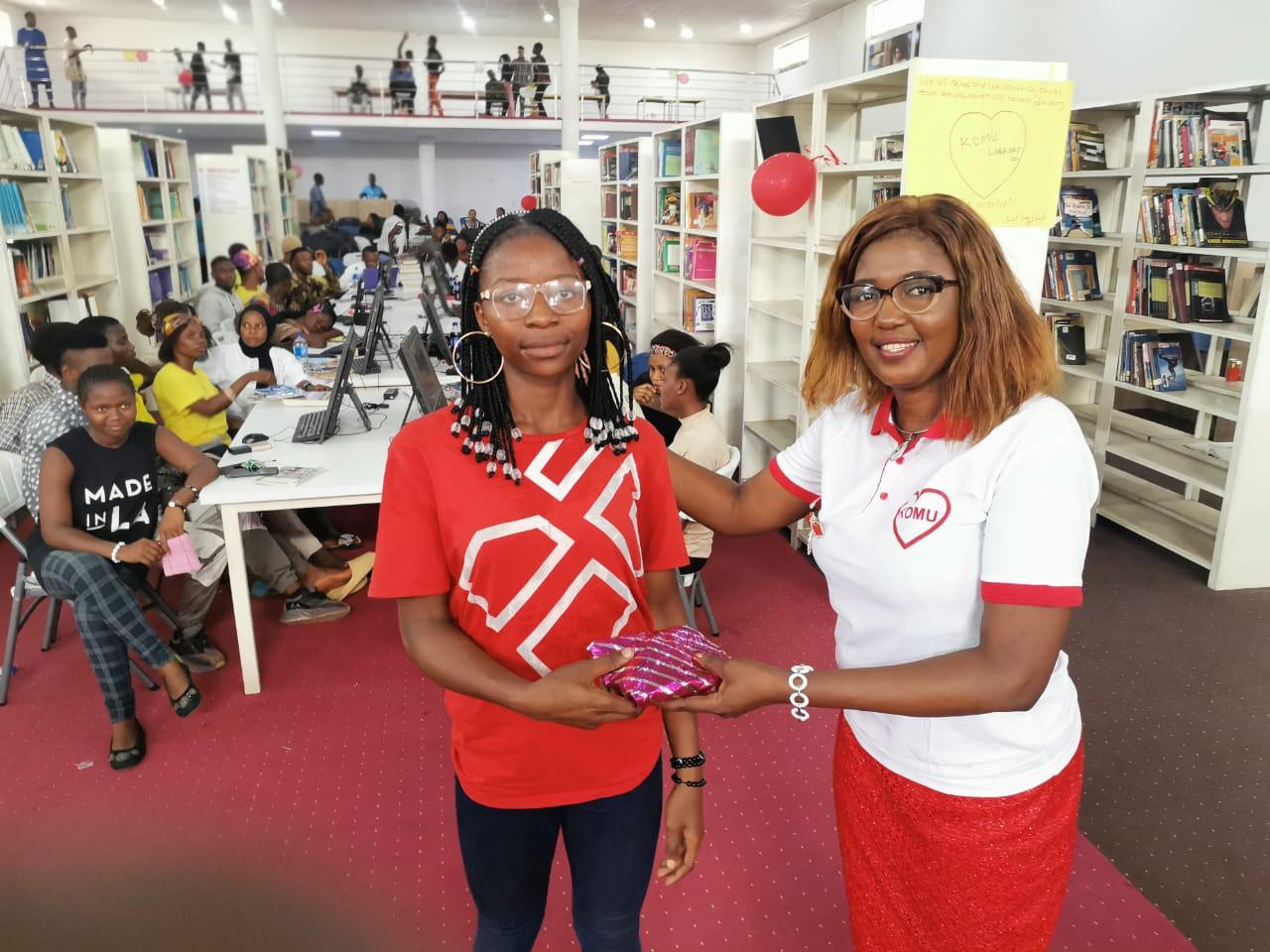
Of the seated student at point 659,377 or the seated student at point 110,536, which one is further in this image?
the seated student at point 659,377

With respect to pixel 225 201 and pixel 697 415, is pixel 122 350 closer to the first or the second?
pixel 697 415

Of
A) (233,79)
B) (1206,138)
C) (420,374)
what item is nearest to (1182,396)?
(1206,138)

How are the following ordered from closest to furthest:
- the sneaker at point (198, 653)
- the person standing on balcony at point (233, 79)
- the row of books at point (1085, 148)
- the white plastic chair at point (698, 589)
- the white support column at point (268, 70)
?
1. the white plastic chair at point (698, 589)
2. the sneaker at point (198, 653)
3. the row of books at point (1085, 148)
4. the white support column at point (268, 70)
5. the person standing on balcony at point (233, 79)

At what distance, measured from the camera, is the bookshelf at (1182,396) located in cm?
382

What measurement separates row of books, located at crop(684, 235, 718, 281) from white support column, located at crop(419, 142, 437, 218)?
1337 centimetres

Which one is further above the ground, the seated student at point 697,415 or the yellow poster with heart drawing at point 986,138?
the yellow poster with heart drawing at point 986,138

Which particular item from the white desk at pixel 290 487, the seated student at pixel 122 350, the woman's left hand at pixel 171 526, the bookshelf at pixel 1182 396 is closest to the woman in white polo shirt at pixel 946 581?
the white desk at pixel 290 487

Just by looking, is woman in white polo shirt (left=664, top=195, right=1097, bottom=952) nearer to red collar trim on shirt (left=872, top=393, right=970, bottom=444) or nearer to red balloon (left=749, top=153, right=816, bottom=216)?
red collar trim on shirt (left=872, top=393, right=970, bottom=444)

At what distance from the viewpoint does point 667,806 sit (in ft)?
4.54

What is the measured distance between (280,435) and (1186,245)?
4.10m

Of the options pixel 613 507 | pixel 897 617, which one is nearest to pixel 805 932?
pixel 897 617

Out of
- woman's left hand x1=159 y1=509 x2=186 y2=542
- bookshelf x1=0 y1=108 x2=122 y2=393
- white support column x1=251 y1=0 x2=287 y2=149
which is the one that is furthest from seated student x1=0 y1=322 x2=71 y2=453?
white support column x1=251 y1=0 x2=287 y2=149

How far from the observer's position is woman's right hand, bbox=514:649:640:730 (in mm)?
1119

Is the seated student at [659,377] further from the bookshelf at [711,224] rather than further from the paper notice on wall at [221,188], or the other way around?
the paper notice on wall at [221,188]
